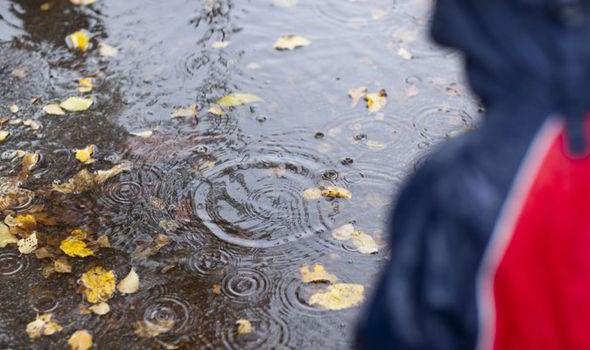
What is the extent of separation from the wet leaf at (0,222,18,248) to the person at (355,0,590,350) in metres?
2.78

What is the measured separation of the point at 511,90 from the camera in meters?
1.24

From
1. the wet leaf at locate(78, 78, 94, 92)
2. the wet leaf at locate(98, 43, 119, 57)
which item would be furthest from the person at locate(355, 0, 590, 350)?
the wet leaf at locate(98, 43, 119, 57)

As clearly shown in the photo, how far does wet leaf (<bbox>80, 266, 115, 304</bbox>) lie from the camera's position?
3.41 metres

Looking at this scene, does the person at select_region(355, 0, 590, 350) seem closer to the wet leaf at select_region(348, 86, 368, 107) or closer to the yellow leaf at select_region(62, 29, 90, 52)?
the wet leaf at select_region(348, 86, 368, 107)

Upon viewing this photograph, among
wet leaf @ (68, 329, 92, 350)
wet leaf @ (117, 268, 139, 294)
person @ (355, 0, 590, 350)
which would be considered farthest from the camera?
wet leaf @ (117, 268, 139, 294)

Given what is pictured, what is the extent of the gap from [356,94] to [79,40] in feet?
6.25

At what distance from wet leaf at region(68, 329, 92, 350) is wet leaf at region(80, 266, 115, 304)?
0.18 meters

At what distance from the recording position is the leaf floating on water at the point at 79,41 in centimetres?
516

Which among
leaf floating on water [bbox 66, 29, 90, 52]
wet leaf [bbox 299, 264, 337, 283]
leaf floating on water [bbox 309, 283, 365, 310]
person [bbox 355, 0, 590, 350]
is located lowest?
leaf floating on water [bbox 309, 283, 365, 310]

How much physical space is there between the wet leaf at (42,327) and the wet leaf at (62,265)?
0.26 metres

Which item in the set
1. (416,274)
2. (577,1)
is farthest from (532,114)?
(416,274)

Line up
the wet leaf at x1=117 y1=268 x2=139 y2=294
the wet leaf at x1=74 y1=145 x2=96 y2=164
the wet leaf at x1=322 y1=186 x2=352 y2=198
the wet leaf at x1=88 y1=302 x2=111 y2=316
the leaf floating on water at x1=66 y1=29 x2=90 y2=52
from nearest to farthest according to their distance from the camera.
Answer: the wet leaf at x1=88 y1=302 x2=111 y2=316
the wet leaf at x1=117 y1=268 x2=139 y2=294
the wet leaf at x1=322 y1=186 x2=352 y2=198
the wet leaf at x1=74 y1=145 x2=96 y2=164
the leaf floating on water at x1=66 y1=29 x2=90 y2=52

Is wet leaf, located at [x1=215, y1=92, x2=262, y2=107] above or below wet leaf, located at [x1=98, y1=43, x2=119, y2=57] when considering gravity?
below

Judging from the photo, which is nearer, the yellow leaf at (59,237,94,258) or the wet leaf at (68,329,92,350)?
the wet leaf at (68,329,92,350)
